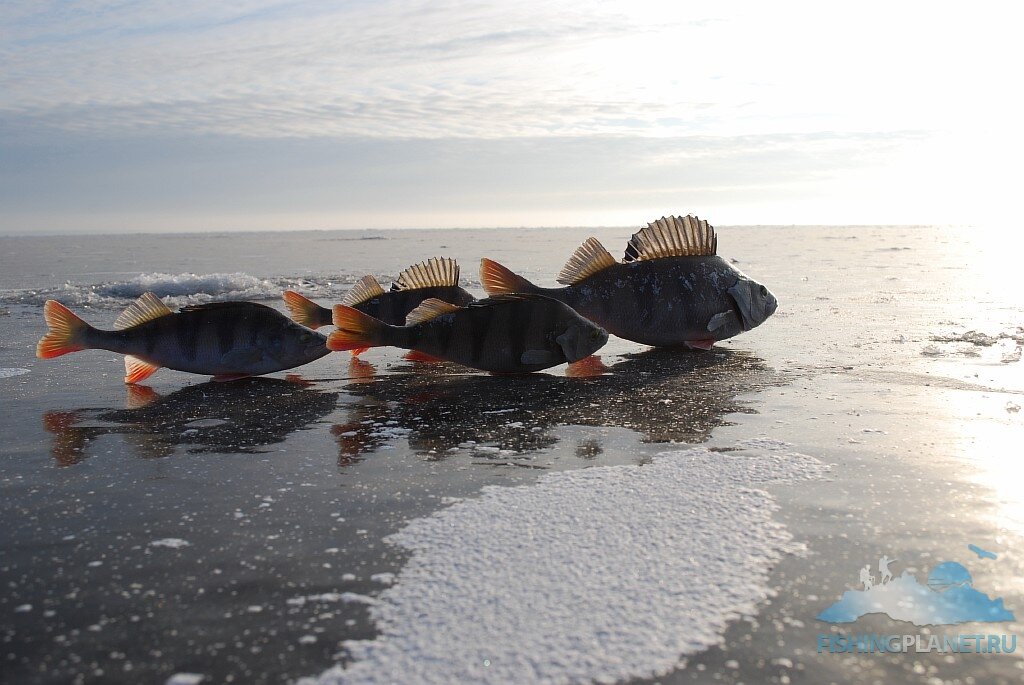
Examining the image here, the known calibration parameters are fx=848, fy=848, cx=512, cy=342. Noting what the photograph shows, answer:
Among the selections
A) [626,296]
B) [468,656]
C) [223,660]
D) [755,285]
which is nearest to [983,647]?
[468,656]

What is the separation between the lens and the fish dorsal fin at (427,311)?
5.25 metres

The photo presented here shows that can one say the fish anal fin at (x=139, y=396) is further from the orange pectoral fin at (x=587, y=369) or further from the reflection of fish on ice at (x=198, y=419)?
the orange pectoral fin at (x=587, y=369)

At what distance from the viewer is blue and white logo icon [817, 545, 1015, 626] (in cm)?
213

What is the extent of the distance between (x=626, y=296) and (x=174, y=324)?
3.20 meters

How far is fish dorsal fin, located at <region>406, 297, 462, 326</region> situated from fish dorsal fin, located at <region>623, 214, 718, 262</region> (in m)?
1.95

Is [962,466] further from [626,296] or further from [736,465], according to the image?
[626,296]

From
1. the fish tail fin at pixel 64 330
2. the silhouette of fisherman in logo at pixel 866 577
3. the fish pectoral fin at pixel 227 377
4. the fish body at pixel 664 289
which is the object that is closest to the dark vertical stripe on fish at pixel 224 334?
the fish pectoral fin at pixel 227 377

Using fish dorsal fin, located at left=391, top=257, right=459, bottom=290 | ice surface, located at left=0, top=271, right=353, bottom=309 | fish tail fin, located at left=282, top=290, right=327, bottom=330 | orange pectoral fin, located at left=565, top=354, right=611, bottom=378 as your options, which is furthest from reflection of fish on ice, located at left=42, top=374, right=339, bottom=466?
ice surface, located at left=0, top=271, right=353, bottom=309

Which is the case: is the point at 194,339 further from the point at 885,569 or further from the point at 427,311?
the point at 885,569

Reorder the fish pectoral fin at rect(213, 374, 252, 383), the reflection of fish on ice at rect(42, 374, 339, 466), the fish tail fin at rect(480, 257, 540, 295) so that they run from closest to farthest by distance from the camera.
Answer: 1. the reflection of fish on ice at rect(42, 374, 339, 466)
2. the fish pectoral fin at rect(213, 374, 252, 383)
3. the fish tail fin at rect(480, 257, 540, 295)

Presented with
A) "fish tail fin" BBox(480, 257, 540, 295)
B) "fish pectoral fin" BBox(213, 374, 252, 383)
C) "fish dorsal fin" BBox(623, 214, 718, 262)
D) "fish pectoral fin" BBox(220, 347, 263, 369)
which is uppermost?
"fish dorsal fin" BBox(623, 214, 718, 262)

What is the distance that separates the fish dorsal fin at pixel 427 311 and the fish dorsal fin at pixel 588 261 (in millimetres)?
1484

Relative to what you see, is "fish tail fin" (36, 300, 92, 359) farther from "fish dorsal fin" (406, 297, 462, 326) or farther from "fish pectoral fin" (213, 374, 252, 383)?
"fish dorsal fin" (406, 297, 462, 326)

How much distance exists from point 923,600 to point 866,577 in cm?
15
